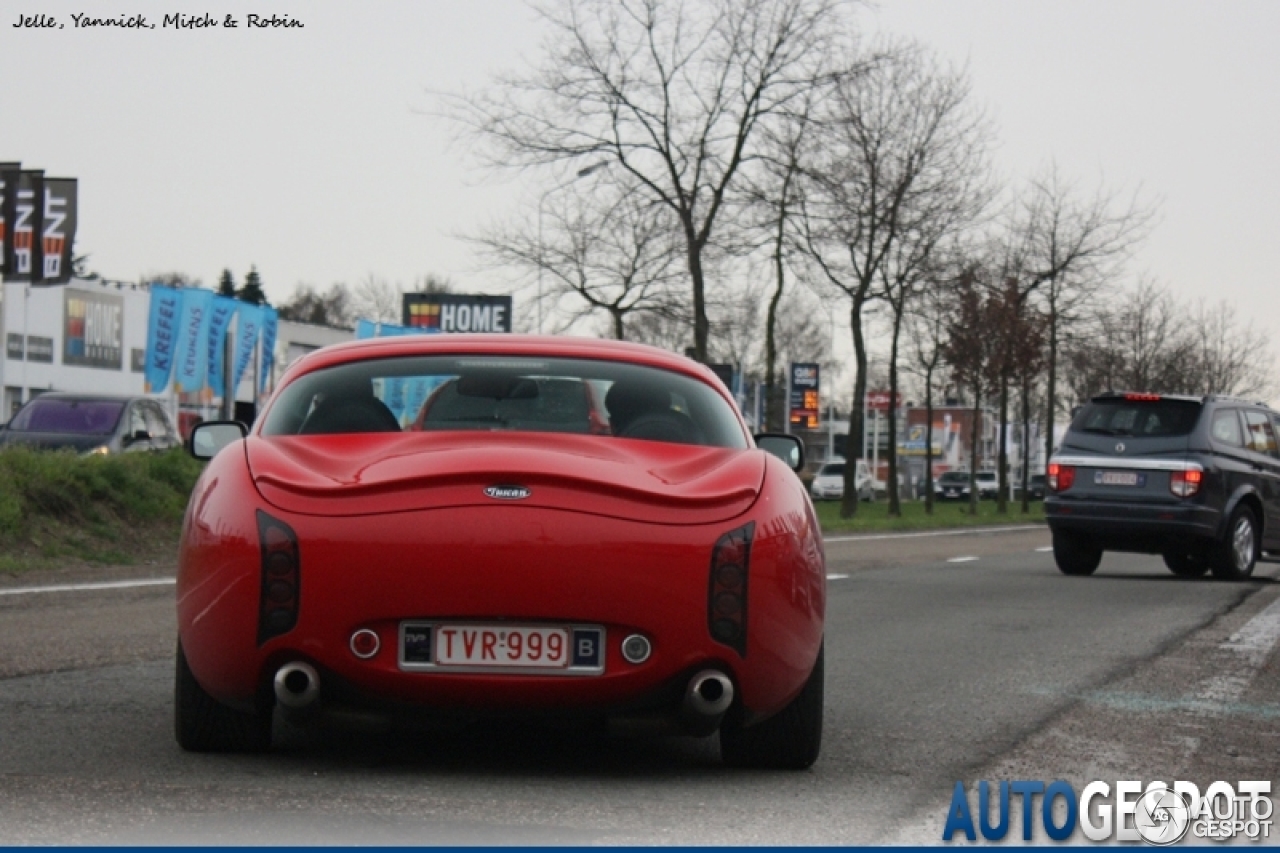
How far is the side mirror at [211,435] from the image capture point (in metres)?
7.36

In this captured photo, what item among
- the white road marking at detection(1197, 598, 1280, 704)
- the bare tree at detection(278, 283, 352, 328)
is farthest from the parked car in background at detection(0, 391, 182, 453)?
the bare tree at detection(278, 283, 352, 328)

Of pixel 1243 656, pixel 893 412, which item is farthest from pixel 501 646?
pixel 893 412

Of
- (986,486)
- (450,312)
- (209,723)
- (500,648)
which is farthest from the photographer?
(986,486)

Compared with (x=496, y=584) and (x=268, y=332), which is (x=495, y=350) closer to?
(x=496, y=584)

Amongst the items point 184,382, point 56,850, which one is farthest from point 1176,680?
point 184,382

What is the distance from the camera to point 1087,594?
16406 millimetres

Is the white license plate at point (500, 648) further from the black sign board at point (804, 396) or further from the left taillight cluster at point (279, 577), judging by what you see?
the black sign board at point (804, 396)

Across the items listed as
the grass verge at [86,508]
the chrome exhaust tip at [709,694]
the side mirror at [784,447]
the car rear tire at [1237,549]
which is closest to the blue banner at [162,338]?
the grass verge at [86,508]

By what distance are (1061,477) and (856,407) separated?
24994 mm

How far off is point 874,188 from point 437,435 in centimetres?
3605

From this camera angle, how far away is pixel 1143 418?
19516mm

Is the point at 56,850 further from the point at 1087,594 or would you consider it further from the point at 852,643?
the point at 1087,594

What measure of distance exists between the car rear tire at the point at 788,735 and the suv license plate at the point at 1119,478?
45.2ft

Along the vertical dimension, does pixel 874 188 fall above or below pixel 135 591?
above
